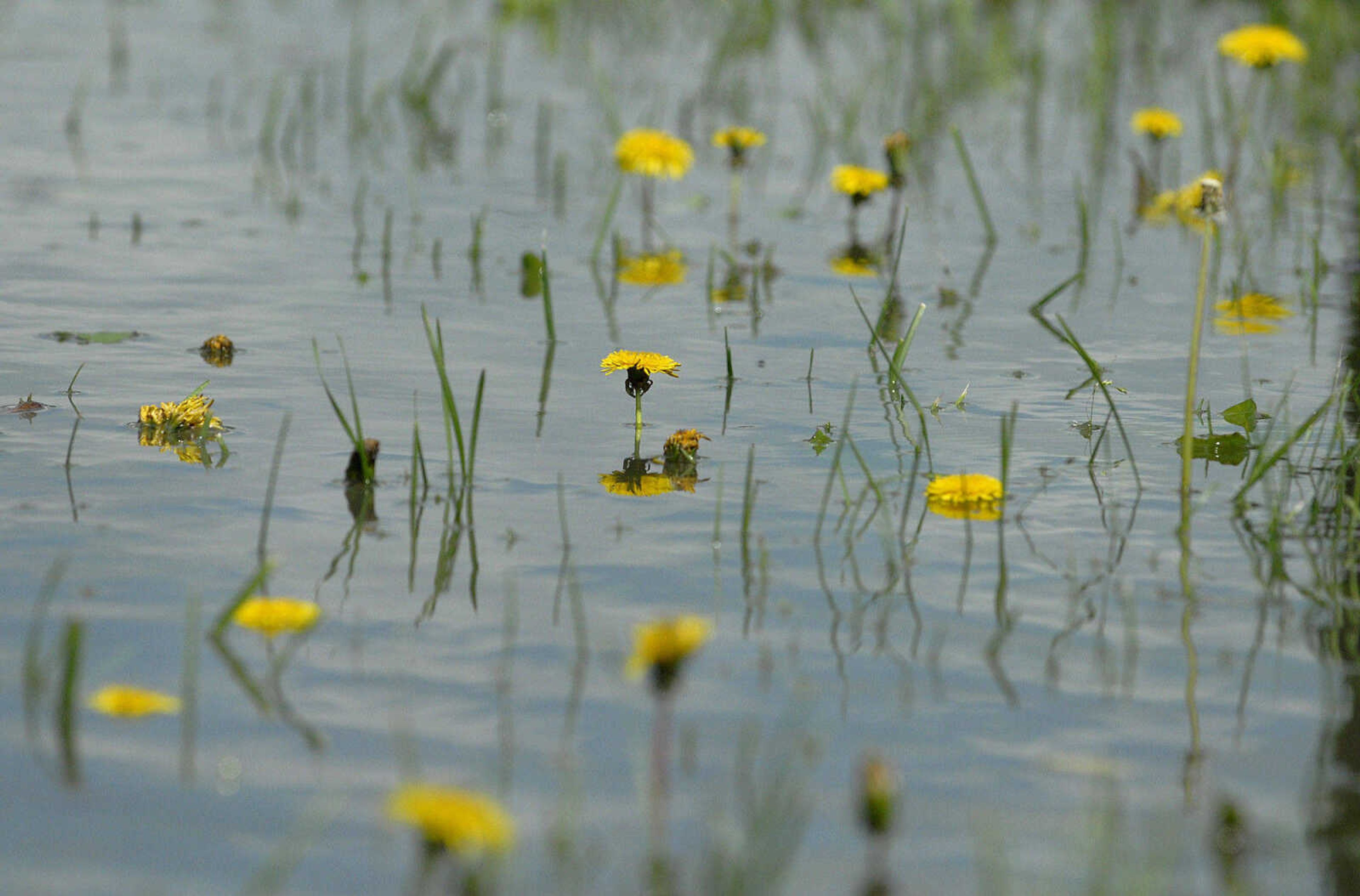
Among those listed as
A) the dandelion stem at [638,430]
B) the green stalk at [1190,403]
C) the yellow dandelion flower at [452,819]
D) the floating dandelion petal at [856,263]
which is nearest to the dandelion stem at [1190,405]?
the green stalk at [1190,403]

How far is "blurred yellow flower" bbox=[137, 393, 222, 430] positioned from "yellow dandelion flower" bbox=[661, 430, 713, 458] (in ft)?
3.12

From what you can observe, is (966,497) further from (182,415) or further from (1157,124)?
(1157,124)

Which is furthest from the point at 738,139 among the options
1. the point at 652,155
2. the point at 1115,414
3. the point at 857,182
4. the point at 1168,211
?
the point at 1115,414

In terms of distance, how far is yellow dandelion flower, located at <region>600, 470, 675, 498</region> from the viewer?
9.82 feet

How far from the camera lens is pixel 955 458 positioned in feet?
10.5

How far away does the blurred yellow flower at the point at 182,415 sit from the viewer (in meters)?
3.17

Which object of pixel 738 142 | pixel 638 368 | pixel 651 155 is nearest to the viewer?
pixel 638 368

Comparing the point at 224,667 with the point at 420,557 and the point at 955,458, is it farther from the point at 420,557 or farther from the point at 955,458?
the point at 955,458

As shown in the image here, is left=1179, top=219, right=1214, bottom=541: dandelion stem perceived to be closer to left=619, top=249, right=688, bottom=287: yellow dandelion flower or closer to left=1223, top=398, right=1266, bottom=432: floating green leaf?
left=1223, top=398, right=1266, bottom=432: floating green leaf

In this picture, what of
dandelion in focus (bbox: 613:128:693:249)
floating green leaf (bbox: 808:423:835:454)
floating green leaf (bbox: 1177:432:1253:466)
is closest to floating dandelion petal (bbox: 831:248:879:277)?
dandelion in focus (bbox: 613:128:693:249)

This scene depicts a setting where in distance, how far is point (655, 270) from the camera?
195 inches

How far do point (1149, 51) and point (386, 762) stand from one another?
8212mm

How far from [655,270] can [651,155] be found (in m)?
0.49

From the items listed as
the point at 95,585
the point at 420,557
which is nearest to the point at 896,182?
the point at 420,557
